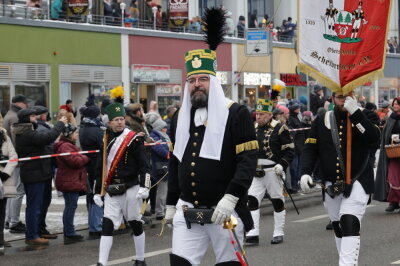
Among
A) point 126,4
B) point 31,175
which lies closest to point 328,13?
point 31,175

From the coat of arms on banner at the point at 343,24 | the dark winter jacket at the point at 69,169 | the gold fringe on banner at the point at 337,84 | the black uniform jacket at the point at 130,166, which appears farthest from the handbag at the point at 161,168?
the coat of arms on banner at the point at 343,24

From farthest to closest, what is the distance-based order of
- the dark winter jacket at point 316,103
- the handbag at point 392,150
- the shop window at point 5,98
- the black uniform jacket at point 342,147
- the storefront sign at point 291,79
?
the storefront sign at point 291,79 → the shop window at point 5,98 → the dark winter jacket at point 316,103 → the handbag at point 392,150 → the black uniform jacket at point 342,147

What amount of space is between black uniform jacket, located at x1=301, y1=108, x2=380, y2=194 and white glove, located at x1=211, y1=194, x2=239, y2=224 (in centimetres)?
232

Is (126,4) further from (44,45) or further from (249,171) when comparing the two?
(249,171)

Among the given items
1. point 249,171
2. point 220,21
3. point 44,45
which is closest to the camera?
point 249,171

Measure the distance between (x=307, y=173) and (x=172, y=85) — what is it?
2318 cm

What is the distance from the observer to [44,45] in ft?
84.0

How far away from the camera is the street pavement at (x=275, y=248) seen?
385 inches

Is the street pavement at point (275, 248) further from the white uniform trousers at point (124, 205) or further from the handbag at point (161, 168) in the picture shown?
the handbag at point (161, 168)

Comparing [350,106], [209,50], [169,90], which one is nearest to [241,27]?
[169,90]

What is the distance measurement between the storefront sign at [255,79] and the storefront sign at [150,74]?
5810 millimetres

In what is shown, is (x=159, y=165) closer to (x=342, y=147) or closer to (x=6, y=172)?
(x=6, y=172)

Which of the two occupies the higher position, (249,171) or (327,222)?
(249,171)

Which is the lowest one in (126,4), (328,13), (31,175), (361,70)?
(31,175)
